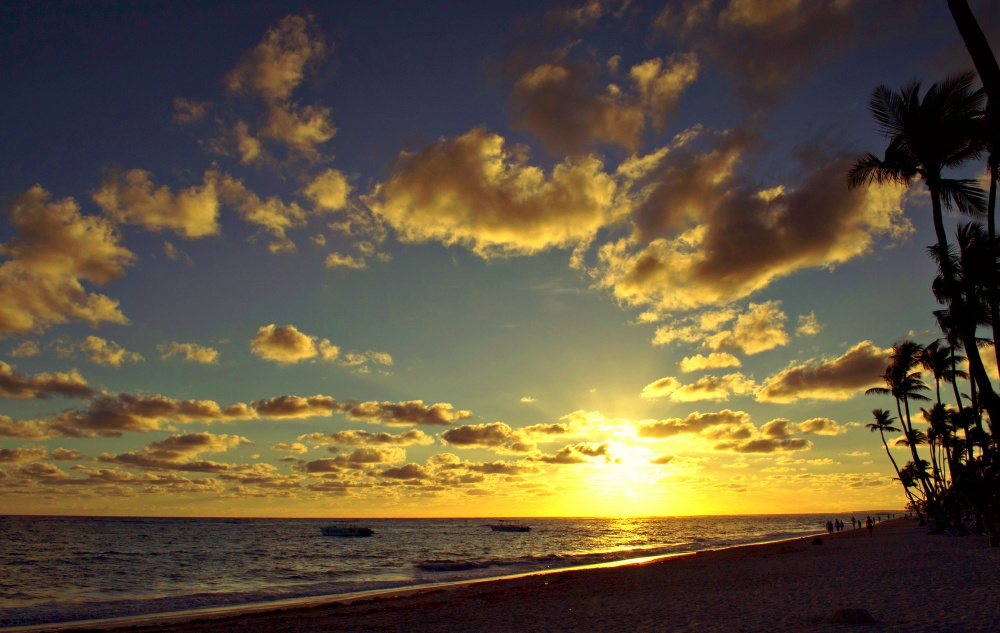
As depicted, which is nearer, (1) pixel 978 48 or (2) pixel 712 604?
(1) pixel 978 48

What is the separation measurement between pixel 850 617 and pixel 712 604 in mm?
5437

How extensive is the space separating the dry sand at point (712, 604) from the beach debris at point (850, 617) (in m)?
0.05

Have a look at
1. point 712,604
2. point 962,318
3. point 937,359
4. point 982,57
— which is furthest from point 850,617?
point 937,359

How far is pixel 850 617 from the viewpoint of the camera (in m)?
11.5

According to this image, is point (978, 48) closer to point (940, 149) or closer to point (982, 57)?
point (982, 57)

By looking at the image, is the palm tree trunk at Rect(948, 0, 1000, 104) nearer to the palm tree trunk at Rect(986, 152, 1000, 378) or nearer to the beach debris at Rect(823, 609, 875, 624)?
the palm tree trunk at Rect(986, 152, 1000, 378)

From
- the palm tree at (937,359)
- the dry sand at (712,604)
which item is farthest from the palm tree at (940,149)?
the palm tree at (937,359)

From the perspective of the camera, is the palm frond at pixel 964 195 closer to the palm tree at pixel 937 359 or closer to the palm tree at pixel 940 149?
the palm tree at pixel 940 149

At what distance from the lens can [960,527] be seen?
125 ft

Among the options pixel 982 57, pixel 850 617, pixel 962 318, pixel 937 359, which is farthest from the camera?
pixel 937 359

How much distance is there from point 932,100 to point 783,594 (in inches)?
551

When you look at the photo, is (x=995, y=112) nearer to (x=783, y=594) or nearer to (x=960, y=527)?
(x=783, y=594)

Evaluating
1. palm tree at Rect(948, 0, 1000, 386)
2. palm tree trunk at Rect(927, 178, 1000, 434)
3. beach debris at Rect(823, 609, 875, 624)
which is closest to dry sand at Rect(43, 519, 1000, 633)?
beach debris at Rect(823, 609, 875, 624)

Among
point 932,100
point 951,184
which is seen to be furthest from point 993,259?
point 932,100
